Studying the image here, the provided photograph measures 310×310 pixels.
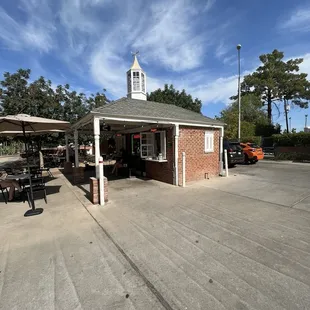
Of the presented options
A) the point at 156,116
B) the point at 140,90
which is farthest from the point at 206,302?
the point at 140,90

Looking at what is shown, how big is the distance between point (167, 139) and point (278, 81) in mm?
27492

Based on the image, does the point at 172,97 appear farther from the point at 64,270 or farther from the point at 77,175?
the point at 64,270

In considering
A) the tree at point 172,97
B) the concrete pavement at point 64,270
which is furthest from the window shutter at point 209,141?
the tree at point 172,97

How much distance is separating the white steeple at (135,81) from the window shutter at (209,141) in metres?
5.18

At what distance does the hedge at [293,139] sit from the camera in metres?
17.1

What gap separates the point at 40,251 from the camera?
3383 mm

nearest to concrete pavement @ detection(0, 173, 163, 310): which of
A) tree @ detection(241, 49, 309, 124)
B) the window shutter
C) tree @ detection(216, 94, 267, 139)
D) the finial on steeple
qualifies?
the window shutter

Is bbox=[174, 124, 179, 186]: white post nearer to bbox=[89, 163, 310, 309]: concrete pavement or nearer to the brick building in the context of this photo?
the brick building

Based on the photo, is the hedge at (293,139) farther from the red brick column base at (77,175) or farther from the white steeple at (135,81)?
the red brick column base at (77,175)

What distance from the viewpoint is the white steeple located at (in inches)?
492

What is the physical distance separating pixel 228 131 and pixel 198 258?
24.3m

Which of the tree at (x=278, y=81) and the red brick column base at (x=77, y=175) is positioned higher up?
the tree at (x=278, y=81)

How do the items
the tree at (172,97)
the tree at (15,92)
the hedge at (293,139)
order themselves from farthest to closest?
the tree at (172,97) → the hedge at (293,139) → the tree at (15,92)

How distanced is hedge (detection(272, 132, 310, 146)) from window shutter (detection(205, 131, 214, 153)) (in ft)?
39.9
